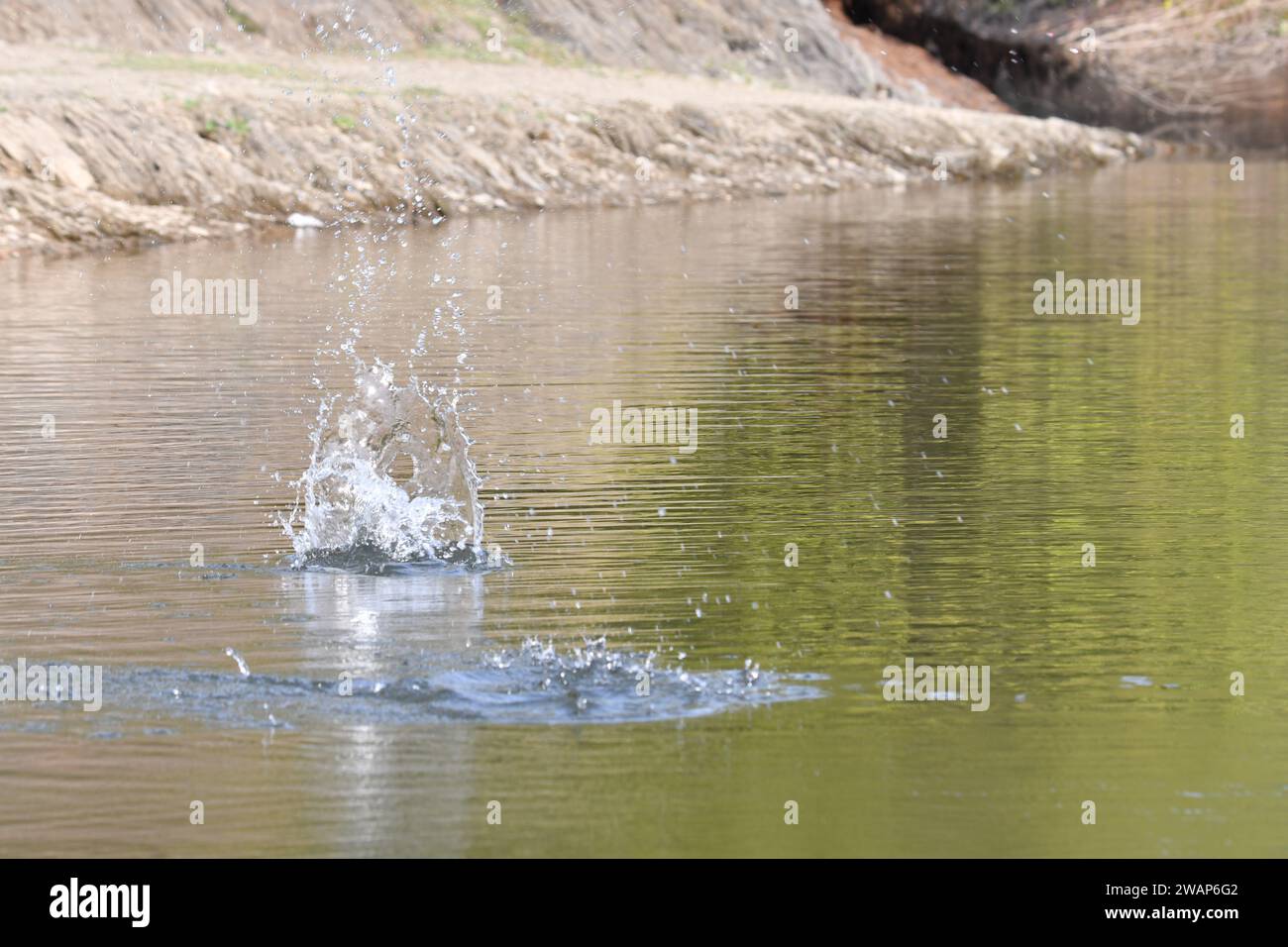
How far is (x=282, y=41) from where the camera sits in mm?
42656

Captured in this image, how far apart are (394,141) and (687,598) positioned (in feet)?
84.7

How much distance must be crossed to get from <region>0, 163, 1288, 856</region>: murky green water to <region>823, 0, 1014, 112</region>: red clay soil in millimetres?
41028

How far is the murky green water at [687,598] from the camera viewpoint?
7125mm

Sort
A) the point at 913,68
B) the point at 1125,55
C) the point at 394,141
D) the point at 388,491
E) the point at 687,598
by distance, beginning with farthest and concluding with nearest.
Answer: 1. the point at 1125,55
2. the point at 913,68
3. the point at 394,141
4. the point at 388,491
5. the point at 687,598

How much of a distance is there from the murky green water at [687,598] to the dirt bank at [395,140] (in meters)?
8.84

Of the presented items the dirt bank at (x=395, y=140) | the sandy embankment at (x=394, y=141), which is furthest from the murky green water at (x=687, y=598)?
the dirt bank at (x=395, y=140)

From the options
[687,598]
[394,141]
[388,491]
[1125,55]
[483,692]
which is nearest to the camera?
[483,692]

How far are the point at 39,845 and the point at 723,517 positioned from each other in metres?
5.43

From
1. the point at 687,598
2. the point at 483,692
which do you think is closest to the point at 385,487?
the point at 687,598

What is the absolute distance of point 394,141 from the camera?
34719 millimetres

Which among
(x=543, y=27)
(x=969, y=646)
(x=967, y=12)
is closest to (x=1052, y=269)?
(x=969, y=646)

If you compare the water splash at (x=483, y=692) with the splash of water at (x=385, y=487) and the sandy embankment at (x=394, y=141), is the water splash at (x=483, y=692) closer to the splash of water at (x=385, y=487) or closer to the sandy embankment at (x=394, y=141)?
the splash of water at (x=385, y=487)

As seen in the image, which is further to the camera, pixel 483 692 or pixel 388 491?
pixel 388 491

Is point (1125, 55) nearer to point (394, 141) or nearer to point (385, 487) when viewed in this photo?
point (394, 141)
